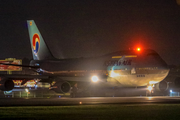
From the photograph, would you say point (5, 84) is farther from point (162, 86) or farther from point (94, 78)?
point (162, 86)

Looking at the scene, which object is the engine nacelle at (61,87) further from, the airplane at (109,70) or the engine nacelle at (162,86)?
the engine nacelle at (162,86)

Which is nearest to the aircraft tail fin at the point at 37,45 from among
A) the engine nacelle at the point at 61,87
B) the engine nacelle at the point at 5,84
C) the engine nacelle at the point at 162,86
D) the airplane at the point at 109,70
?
the airplane at the point at 109,70

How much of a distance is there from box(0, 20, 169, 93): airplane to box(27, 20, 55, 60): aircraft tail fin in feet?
5.65

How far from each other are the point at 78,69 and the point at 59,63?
4629 mm

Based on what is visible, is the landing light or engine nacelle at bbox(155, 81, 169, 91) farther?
the landing light

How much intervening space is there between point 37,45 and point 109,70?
54.5 feet

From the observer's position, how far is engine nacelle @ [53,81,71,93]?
3791 cm

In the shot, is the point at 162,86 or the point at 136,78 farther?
the point at 162,86

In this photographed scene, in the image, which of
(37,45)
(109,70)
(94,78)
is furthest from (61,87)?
(37,45)

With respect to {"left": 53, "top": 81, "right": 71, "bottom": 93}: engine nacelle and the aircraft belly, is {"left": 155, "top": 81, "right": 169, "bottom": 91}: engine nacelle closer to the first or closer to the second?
the aircraft belly

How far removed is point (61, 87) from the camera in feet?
125

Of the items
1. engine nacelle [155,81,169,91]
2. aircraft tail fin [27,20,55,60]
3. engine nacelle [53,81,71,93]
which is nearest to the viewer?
engine nacelle [53,81,71,93]

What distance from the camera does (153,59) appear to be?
114 ft

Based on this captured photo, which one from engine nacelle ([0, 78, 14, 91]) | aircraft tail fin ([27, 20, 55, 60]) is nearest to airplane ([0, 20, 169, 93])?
engine nacelle ([0, 78, 14, 91])
